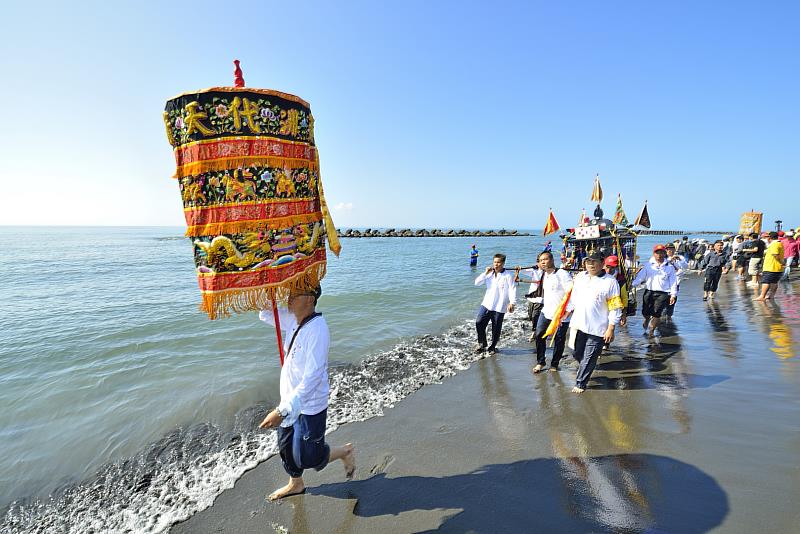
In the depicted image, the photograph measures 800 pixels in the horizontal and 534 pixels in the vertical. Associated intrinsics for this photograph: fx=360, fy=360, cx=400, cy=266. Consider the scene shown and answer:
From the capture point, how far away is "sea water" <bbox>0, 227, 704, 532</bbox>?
11.9ft

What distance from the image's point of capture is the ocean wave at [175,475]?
329cm

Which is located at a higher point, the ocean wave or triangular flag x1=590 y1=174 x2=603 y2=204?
triangular flag x1=590 y1=174 x2=603 y2=204

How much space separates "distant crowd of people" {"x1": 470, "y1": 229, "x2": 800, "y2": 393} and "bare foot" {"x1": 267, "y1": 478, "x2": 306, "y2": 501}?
12.6 feet

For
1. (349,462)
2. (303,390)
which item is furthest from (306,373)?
(349,462)

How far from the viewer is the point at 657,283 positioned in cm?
763

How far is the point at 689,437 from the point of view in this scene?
3758mm

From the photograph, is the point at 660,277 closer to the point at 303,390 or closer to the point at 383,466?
the point at 383,466

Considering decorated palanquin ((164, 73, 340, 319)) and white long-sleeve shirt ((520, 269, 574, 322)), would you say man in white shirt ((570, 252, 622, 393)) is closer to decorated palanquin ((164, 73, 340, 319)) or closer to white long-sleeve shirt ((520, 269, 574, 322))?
white long-sleeve shirt ((520, 269, 574, 322))

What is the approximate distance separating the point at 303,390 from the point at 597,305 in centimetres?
400

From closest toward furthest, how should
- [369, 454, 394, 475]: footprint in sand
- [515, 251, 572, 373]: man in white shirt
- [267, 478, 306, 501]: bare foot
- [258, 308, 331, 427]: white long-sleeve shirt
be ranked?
1. [258, 308, 331, 427]: white long-sleeve shirt
2. [267, 478, 306, 501]: bare foot
3. [369, 454, 394, 475]: footprint in sand
4. [515, 251, 572, 373]: man in white shirt

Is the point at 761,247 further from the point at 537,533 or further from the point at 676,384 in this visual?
the point at 537,533

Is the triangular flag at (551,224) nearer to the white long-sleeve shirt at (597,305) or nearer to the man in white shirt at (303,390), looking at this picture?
the white long-sleeve shirt at (597,305)

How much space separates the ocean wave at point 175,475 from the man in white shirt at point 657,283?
5049mm

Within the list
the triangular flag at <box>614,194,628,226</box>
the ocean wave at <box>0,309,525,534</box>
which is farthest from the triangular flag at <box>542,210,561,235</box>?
the ocean wave at <box>0,309,525,534</box>
